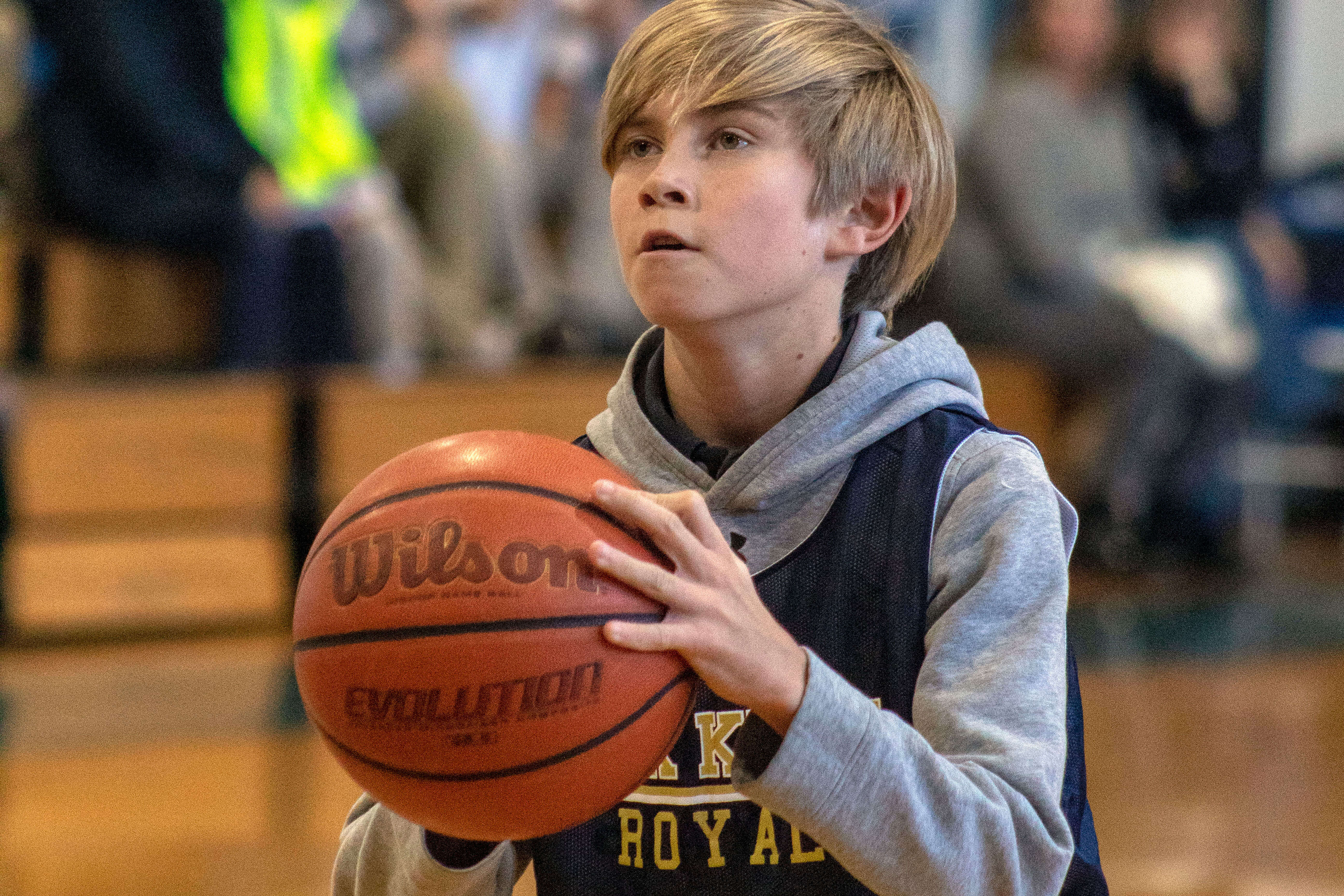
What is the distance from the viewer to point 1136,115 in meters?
4.68

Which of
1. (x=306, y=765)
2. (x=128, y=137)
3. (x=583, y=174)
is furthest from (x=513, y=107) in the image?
(x=306, y=765)

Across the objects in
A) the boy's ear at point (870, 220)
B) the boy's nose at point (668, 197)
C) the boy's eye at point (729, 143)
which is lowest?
the boy's ear at point (870, 220)

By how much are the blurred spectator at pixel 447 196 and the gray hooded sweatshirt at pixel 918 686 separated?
120 inches

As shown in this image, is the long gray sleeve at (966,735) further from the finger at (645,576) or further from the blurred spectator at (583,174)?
the blurred spectator at (583,174)

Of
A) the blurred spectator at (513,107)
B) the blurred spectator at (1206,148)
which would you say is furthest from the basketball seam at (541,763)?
the blurred spectator at (1206,148)

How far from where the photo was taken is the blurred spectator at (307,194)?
381 cm

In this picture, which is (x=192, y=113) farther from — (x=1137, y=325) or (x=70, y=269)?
(x=1137, y=325)

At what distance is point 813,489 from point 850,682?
0.15m

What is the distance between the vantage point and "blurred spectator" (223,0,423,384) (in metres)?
3.81

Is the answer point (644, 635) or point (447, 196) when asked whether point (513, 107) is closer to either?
point (447, 196)

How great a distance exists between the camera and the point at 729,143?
42.4 inches

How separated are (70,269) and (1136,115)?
3208 millimetres

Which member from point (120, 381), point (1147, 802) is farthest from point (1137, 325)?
point (120, 381)

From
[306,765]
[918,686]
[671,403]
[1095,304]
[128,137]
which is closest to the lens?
[918,686]
